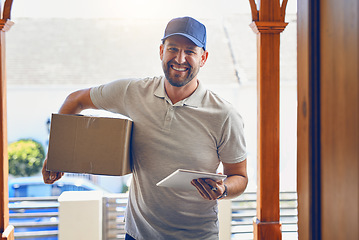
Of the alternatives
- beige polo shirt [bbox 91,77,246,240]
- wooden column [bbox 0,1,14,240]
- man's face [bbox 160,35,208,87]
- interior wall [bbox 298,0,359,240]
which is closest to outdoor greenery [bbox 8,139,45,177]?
wooden column [bbox 0,1,14,240]

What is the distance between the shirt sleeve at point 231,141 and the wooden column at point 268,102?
0.66 metres

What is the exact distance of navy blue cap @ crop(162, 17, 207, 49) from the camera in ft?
5.63

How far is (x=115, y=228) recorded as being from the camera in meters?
3.09

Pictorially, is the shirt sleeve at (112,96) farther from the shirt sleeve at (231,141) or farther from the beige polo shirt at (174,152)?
the shirt sleeve at (231,141)

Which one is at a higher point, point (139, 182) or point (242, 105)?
point (242, 105)

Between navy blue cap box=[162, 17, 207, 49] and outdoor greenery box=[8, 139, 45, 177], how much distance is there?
8.68m

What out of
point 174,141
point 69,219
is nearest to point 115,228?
point 69,219

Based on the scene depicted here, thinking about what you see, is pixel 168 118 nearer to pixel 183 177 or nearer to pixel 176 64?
pixel 176 64

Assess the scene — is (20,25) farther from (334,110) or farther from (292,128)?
(334,110)

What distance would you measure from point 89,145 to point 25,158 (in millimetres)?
8730

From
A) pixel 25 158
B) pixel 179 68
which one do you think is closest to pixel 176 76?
pixel 179 68

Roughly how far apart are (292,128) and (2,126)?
383 inches

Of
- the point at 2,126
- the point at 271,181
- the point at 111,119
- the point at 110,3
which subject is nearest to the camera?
the point at 111,119

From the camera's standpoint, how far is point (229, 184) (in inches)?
66.7
